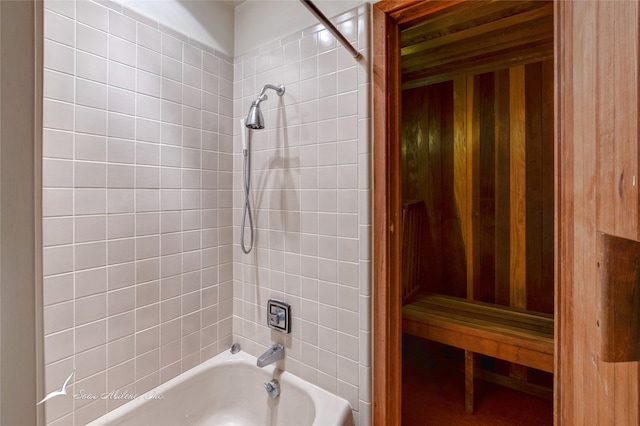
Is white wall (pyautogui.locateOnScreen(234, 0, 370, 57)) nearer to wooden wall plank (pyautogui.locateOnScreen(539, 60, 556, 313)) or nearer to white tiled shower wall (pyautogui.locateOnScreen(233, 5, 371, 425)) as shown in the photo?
white tiled shower wall (pyautogui.locateOnScreen(233, 5, 371, 425))

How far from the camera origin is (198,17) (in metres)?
1.39

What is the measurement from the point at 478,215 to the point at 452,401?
137 centimetres

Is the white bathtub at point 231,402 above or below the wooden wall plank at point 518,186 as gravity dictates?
below

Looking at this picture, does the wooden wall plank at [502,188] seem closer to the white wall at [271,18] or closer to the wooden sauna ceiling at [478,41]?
the wooden sauna ceiling at [478,41]

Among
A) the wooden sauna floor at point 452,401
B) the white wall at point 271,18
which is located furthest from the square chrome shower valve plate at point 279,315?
the white wall at point 271,18

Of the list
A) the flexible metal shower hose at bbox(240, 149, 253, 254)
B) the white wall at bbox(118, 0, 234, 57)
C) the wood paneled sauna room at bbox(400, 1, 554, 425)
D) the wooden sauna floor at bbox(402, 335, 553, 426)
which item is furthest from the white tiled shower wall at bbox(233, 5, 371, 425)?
the wooden sauna floor at bbox(402, 335, 553, 426)

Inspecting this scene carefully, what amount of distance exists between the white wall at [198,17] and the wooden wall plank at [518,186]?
2001 millimetres

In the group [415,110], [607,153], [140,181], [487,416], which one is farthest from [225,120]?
[487,416]

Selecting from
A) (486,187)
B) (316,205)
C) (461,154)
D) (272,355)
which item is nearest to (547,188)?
(486,187)

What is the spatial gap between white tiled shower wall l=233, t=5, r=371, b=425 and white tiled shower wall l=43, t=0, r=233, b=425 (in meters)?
0.23

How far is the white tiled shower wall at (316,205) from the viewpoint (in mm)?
1129

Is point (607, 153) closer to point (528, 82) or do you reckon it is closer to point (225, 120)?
point (225, 120)

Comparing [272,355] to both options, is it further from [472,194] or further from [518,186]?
[518,186]

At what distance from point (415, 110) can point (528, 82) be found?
0.80 m
